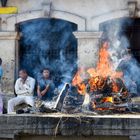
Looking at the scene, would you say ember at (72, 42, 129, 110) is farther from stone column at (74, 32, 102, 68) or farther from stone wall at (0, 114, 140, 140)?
stone column at (74, 32, 102, 68)

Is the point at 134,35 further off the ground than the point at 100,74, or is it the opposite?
the point at 134,35

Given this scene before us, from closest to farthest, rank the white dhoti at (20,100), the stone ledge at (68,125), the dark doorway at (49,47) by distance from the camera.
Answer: the stone ledge at (68,125)
the white dhoti at (20,100)
the dark doorway at (49,47)

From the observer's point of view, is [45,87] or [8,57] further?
[8,57]

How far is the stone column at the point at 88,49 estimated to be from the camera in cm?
1291

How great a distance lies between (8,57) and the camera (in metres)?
13.2

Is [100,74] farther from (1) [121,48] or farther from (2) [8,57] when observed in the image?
(2) [8,57]

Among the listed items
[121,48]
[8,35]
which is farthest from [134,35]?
[8,35]

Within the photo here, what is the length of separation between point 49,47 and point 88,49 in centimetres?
130

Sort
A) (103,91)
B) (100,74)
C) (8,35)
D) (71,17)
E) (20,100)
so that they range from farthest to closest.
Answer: (8,35) < (71,17) < (20,100) < (100,74) < (103,91)

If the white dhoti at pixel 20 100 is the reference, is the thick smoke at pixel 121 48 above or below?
A: above

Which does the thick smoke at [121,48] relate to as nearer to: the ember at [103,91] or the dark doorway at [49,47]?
the dark doorway at [49,47]

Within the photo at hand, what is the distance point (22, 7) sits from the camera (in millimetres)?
13383

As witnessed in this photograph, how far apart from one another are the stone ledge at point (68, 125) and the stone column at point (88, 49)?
5.27 meters

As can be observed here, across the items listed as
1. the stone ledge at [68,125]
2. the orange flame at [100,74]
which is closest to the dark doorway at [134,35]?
the orange flame at [100,74]
